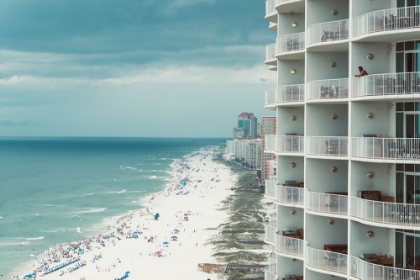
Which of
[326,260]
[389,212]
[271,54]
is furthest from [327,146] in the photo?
[271,54]

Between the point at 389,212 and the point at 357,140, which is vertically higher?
the point at 357,140

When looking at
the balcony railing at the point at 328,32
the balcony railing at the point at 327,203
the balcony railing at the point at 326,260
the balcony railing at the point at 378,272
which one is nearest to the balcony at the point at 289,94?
the balcony railing at the point at 328,32

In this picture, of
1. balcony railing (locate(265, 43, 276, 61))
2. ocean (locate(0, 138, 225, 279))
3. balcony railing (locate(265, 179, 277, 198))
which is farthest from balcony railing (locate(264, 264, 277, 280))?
ocean (locate(0, 138, 225, 279))

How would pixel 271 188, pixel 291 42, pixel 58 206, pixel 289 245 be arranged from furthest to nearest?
pixel 58 206 < pixel 271 188 < pixel 291 42 < pixel 289 245

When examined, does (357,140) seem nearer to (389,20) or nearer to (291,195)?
(389,20)

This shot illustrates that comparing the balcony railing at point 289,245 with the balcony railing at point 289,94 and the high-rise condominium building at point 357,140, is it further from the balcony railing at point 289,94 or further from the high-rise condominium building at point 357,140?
the balcony railing at point 289,94
